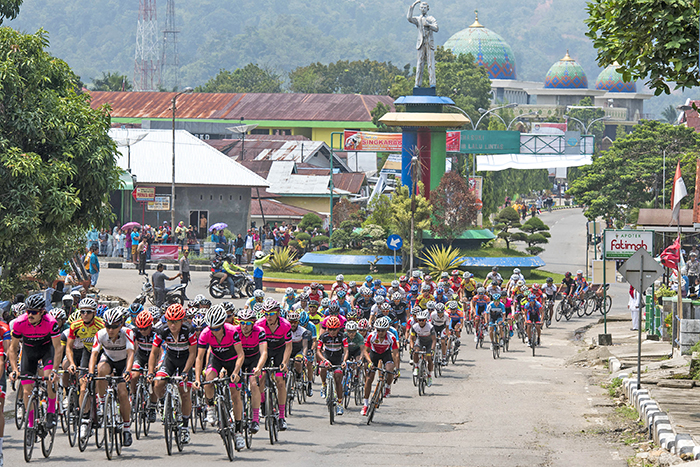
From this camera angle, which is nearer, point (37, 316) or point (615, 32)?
→ point (37, 316)

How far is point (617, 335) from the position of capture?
27.9 meters

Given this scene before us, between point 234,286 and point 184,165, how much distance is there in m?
21.8

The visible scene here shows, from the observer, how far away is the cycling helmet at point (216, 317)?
1242 cm

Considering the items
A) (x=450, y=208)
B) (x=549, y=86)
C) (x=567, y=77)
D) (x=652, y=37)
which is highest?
(x=567, y=77)

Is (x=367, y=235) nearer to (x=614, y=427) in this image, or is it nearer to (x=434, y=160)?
(x=434, y=160)

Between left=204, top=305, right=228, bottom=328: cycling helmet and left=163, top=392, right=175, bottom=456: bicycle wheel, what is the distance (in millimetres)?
1015

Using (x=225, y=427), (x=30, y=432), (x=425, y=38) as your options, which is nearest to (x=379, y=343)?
(x=225, y=427)

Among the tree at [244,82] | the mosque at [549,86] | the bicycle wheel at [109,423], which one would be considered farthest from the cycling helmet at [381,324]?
the mosque at [549,86]

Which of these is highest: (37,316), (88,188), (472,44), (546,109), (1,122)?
(472,44)

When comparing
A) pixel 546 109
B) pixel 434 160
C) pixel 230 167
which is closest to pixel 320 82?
pixel 546 109

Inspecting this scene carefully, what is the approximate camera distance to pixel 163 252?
44875 mm

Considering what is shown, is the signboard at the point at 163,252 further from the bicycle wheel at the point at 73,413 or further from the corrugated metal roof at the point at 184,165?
the bicycle wheel at the point at 73,413

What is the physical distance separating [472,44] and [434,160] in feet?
375

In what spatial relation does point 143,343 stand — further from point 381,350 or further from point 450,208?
point 450,208
